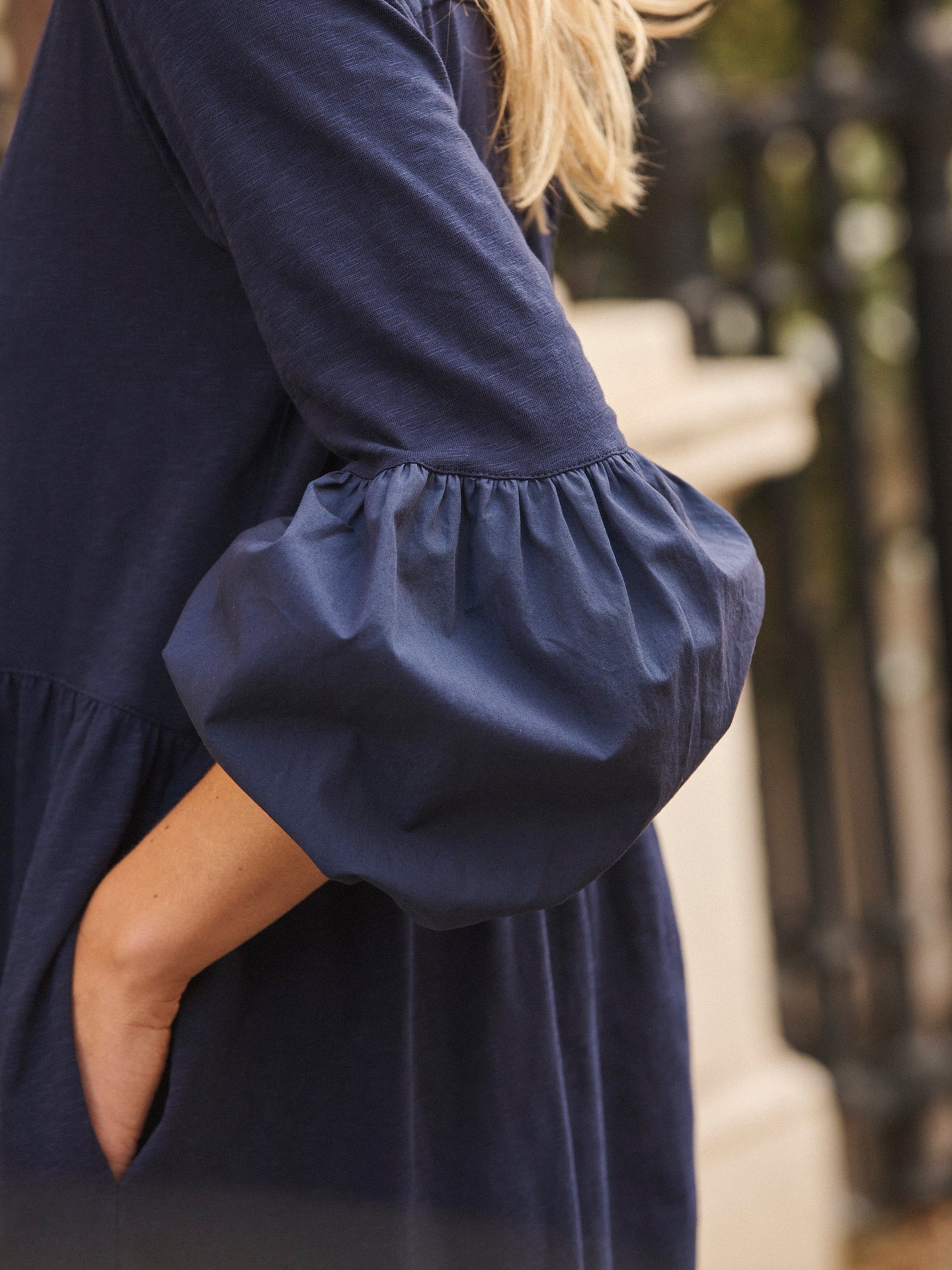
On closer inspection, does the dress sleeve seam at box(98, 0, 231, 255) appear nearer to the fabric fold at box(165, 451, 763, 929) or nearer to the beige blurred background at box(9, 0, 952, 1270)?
the fabric fold at box(165, 451, 763, 929)

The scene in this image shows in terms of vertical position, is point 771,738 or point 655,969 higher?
point 655,969

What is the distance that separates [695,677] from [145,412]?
0.38 meters

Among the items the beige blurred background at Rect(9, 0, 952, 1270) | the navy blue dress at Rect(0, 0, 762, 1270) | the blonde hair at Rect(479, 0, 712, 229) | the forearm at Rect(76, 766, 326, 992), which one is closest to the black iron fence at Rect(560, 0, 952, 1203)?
Result: the beige blurred background at Rect(9, 0, 952, 1270)

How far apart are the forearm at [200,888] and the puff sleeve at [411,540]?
7 centimetres

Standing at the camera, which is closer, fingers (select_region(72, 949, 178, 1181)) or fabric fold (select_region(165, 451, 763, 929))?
fabric fold (select_region(165, 451, 763, 929))

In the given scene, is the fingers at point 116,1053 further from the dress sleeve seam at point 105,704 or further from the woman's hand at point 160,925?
the dress sleeve seam at point 105,704

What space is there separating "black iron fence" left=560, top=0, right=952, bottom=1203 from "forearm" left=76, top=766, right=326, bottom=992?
6.10 feet

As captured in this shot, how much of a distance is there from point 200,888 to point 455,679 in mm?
212

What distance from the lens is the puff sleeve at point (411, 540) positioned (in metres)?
0.69

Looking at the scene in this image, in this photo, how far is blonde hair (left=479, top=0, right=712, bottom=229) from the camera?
2.71 ft

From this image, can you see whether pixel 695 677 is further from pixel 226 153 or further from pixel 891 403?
pixel 891 403

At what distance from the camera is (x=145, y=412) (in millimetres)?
823

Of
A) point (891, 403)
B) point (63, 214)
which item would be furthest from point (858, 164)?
point (63, 214)

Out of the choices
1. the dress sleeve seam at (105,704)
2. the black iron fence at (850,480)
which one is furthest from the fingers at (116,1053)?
the black iron fence at (850,480)
